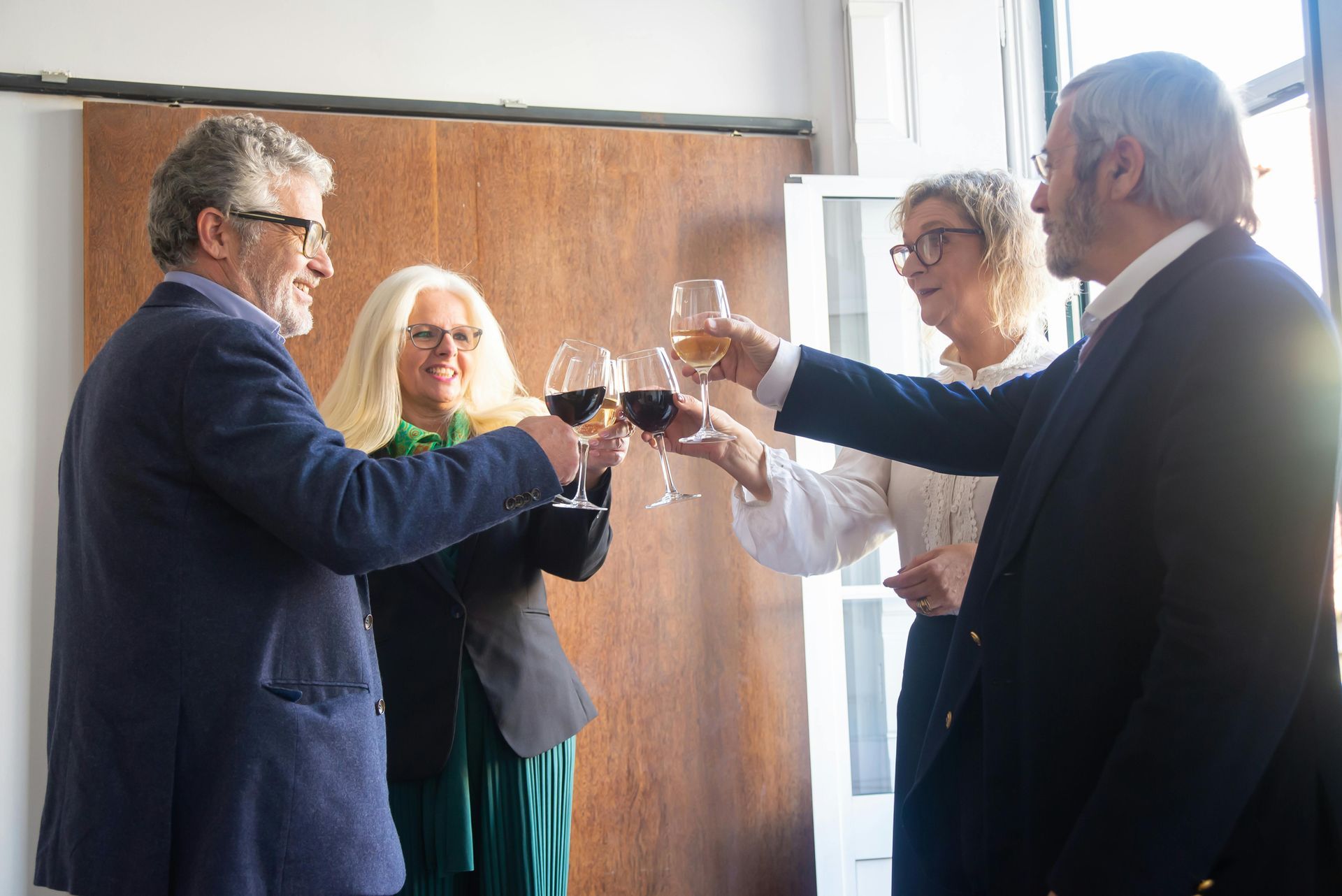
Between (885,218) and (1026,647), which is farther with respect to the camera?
(885,218)

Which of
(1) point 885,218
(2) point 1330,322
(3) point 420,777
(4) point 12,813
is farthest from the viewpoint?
(1) point 885,218

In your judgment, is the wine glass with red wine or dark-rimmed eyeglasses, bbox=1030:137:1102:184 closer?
dark-rimmed eyeglasses, bbox=1030:137:1102:184

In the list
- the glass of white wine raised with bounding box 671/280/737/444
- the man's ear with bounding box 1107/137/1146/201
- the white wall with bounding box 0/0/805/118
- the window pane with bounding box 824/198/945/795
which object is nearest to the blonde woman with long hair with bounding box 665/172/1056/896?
the glass of white wine raised with bounding box 671/280/737/444

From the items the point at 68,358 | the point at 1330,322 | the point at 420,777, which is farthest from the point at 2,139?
the point at 1330,322

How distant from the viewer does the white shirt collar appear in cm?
122

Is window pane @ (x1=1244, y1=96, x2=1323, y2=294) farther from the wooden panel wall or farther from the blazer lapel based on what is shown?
the blazer lapel

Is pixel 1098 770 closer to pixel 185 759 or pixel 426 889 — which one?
pixel 185 759

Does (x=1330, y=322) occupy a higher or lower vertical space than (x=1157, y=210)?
lower

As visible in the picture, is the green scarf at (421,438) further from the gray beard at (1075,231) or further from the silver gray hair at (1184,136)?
the silver gray hair at (1184,136)

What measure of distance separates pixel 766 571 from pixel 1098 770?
2.20 meters

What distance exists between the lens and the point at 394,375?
2.29 metres

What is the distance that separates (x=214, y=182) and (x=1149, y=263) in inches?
52.0

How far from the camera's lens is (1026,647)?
3.75ft

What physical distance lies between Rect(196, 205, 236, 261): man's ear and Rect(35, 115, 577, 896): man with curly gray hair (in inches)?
6.5
